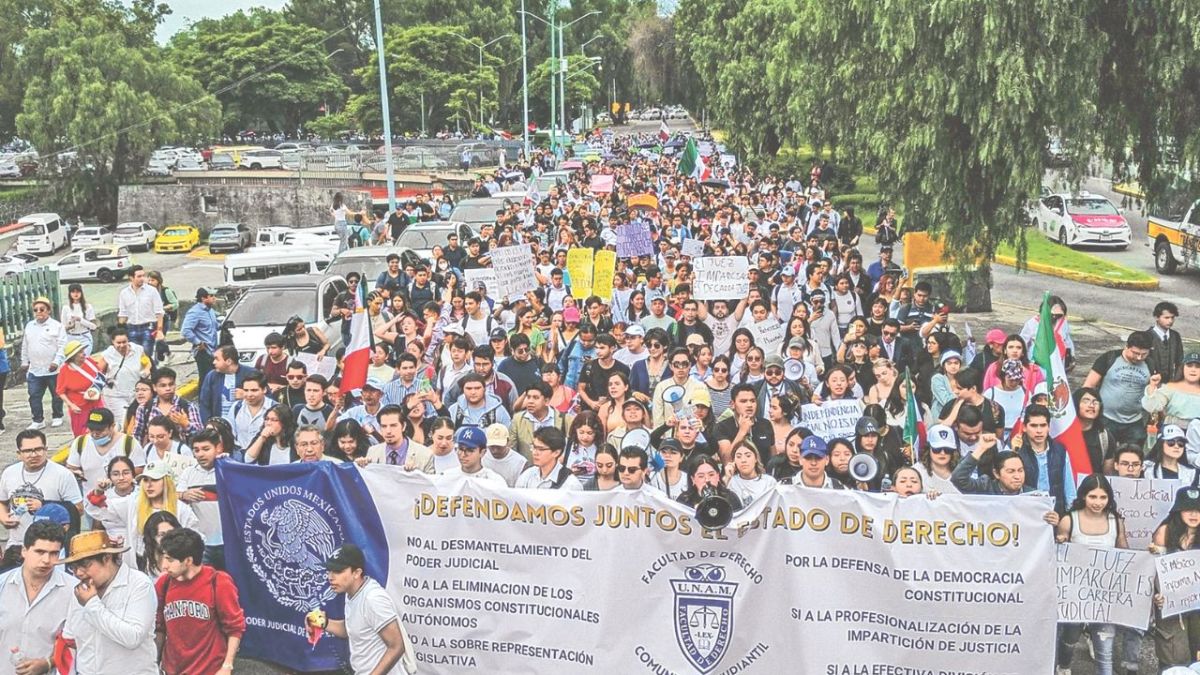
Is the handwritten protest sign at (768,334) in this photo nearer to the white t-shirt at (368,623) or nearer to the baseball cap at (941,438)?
the baseball cap at (941,438)

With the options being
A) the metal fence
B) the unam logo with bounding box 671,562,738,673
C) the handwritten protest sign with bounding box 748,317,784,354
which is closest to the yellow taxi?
the metal fence

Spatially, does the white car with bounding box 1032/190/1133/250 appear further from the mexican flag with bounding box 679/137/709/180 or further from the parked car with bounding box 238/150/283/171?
the parked car with bounding box 238/150/283/171

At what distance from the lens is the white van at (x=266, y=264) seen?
25.8m

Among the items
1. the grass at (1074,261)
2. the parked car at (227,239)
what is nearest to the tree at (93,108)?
the parked car at (227,239)

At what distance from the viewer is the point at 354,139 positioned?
86.3 metres

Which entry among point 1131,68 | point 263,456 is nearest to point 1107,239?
point 1131,68

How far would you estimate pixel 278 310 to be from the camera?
654 inches

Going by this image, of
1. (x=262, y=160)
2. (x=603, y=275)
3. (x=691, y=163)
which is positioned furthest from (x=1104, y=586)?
(x=262, y=160)

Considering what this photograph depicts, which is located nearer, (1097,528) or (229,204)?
(1097,528)

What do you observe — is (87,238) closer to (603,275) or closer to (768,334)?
(603,275)

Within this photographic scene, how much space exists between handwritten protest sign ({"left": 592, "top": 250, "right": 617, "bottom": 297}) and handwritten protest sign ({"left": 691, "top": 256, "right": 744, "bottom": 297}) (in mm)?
1030

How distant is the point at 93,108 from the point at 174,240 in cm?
1026

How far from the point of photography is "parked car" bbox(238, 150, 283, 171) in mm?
60031

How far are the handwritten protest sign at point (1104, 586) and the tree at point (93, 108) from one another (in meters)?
52.9
